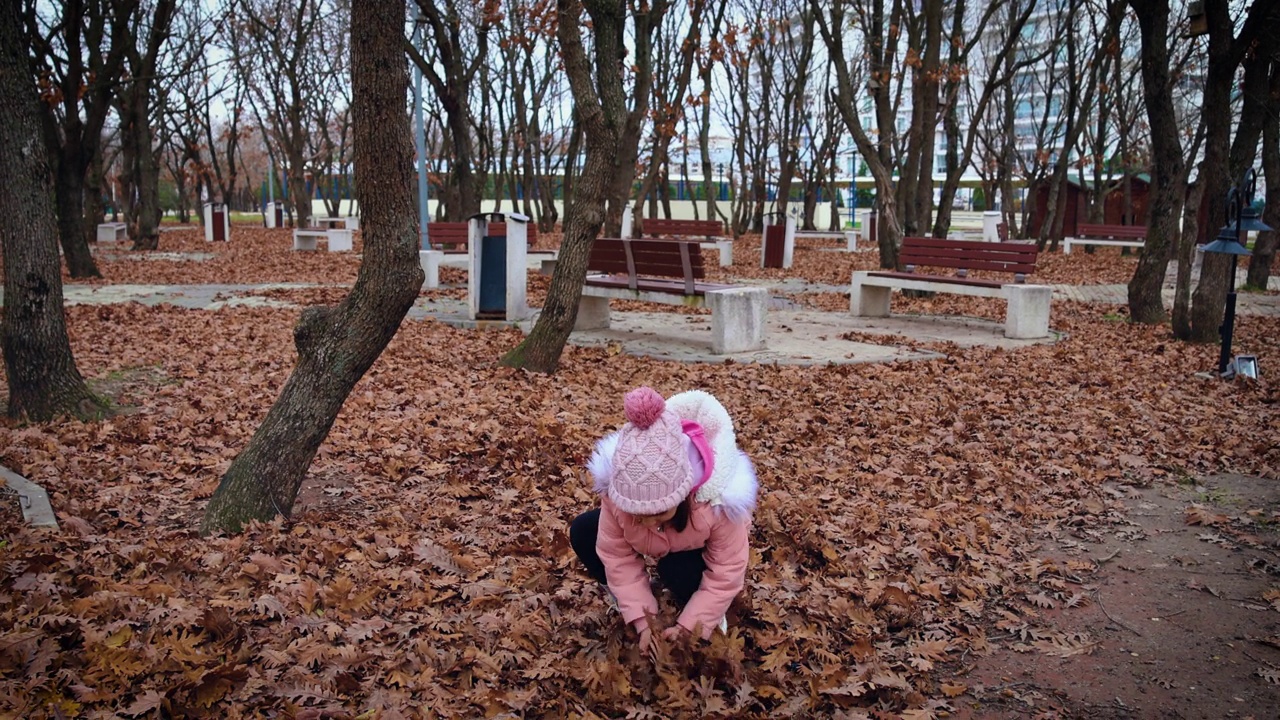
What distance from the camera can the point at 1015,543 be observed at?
4754mm

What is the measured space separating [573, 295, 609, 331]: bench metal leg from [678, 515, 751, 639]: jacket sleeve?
8.04 meters

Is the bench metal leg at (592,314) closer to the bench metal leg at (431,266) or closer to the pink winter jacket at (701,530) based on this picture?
the bench metal leg at (431,266)

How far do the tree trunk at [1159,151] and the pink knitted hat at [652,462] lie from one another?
1005 cm

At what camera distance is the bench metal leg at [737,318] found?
31.5 ft

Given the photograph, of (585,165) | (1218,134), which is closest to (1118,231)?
(1218,134)

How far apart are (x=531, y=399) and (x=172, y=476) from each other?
2.60 metres

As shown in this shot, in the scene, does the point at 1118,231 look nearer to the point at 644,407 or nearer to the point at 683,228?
the point at 683,228

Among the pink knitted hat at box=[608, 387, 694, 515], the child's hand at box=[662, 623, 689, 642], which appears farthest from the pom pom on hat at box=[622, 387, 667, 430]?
the child's hand at box=[662, 623, 689, 642]

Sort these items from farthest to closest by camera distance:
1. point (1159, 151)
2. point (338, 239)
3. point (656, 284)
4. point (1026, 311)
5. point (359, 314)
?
point (338, 239) → point (1159, 151) → point (1026, 311) → point (656, 284) → point (359, 314)

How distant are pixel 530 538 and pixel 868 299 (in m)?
9.07

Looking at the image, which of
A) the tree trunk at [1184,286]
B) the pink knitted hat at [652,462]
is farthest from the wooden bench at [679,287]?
the pink knitted hat at [652,462]

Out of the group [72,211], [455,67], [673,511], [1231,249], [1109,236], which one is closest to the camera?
[673,511]

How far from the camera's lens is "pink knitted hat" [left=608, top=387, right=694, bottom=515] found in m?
2.89

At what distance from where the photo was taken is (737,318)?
9680 millimetres
